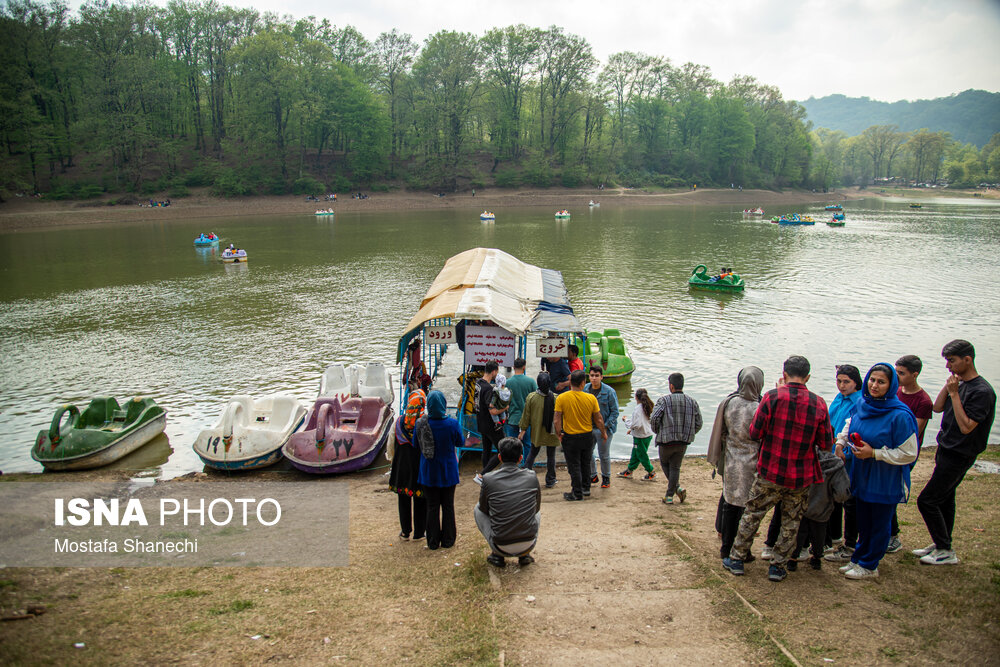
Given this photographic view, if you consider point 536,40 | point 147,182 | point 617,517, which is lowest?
point 617,517

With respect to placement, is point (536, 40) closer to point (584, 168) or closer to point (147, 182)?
point (584, 168)

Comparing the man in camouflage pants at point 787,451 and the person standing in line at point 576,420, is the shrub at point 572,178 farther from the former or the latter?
the man in camouflage pants at point 787,451

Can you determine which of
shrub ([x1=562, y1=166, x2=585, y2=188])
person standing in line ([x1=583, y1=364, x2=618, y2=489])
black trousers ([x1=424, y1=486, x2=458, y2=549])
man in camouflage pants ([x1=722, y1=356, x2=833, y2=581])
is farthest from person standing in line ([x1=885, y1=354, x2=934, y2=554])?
shrub ([x1=562, y1=166, x2=585, y2=188])

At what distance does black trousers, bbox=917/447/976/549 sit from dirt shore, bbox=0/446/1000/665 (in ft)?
0.99

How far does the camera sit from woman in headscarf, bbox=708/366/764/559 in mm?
5469

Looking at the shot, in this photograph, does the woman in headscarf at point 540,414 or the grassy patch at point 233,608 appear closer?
the grassy patch at point 233,608

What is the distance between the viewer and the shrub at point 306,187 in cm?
7675

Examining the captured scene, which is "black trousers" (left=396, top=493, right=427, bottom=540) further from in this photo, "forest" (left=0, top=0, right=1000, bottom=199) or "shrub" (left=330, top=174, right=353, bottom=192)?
"shrub" (left=330, top=174, right=353, bottom=192)

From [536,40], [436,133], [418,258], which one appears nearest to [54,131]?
[436,133]

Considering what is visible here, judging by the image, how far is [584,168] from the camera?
92.2 m

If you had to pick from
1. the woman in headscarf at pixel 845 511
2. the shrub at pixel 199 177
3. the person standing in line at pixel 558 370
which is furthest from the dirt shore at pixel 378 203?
the woman in headscarf at pixel 845 511

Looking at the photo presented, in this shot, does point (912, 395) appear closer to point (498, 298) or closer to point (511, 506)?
point (511, 506)

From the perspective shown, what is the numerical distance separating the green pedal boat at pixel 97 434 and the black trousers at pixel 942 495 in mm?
12498

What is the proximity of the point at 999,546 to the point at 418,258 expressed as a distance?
3339 centimetres
